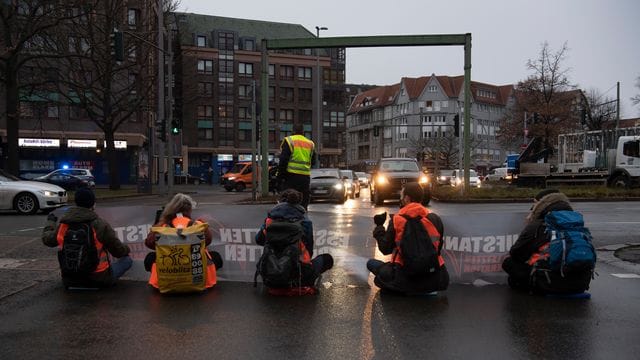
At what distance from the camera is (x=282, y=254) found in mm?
6379

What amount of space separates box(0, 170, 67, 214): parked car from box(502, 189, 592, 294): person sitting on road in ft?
49.6

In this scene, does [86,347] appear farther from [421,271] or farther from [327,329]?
[421,271]

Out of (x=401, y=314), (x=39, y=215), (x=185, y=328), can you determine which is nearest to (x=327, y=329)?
(x=401, y=314)

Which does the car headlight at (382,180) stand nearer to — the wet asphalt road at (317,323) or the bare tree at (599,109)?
the wet asphalt road at (317,323)

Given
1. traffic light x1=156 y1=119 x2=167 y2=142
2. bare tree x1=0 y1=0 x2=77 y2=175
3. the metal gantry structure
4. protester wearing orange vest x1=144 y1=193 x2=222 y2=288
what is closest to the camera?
protester wearing orange vest x1=144 y1=193 x2=222 y2=288

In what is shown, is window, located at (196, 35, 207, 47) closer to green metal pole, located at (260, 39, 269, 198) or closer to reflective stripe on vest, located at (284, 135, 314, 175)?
green metal pole, located at (260, 39, 269, 198)

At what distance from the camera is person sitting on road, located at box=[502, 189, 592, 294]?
636cm

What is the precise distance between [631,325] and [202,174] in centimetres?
7313

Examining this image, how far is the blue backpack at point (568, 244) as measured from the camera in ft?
20.0

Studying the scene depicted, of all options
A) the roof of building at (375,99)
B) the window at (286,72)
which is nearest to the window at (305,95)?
the window at (286,72)

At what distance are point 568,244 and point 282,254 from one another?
2987 mm

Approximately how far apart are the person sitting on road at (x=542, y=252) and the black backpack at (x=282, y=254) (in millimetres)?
2448

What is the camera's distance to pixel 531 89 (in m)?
52.7

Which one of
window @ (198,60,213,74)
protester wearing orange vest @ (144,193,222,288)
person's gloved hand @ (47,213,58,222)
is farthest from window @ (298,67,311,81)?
protester wearing orange vest @ (144,193,222,288)
